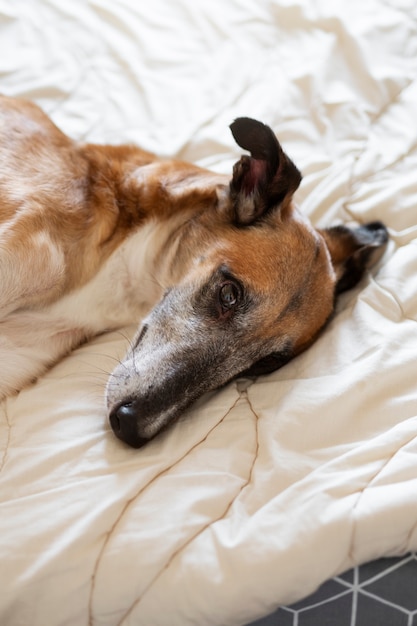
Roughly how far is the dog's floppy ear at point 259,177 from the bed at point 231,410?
1.75 feet

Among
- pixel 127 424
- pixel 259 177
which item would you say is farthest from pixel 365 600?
pixel 259 177

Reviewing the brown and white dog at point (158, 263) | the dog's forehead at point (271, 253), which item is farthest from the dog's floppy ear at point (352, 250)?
the dog's forehead at point (271, 253)

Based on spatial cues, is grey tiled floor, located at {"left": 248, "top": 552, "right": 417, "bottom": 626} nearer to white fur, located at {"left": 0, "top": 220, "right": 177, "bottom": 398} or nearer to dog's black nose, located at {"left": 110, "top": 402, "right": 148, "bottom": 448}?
dog's black nose, located at {"left": 110, "top": 402, "right": 148, "bottom": 448}

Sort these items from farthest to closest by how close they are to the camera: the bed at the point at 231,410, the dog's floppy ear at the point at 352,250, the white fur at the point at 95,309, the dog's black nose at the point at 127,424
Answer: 1. the dog's floppy ear at the point at 352,250
2. the white fur at the point at 95,309
3. the dog's black nose at the point at 127,424
4. the bed at the point at 231,410

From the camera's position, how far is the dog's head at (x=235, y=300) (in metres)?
2.21

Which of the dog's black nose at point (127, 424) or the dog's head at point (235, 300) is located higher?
the dog's head at point (235, 300)

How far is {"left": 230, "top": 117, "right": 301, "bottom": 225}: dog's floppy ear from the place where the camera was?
2391 millimetres

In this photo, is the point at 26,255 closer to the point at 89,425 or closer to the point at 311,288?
the point at 89,425

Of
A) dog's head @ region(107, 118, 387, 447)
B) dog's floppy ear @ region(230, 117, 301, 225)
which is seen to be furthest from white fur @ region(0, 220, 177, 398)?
dog's floppy ear @ region(230, 117, 301, 225)

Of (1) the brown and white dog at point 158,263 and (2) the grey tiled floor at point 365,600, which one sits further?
(1) the brown and white dog at point 158,263

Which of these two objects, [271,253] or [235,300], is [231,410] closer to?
[235,300]

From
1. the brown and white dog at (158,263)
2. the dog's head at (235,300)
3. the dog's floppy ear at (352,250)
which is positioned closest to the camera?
the dog's head at (235,300)

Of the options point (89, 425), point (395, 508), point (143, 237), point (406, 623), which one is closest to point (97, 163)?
point (143, 237)

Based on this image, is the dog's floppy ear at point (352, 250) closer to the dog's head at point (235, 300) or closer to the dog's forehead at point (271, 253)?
the dog's head at point (235, 300)
